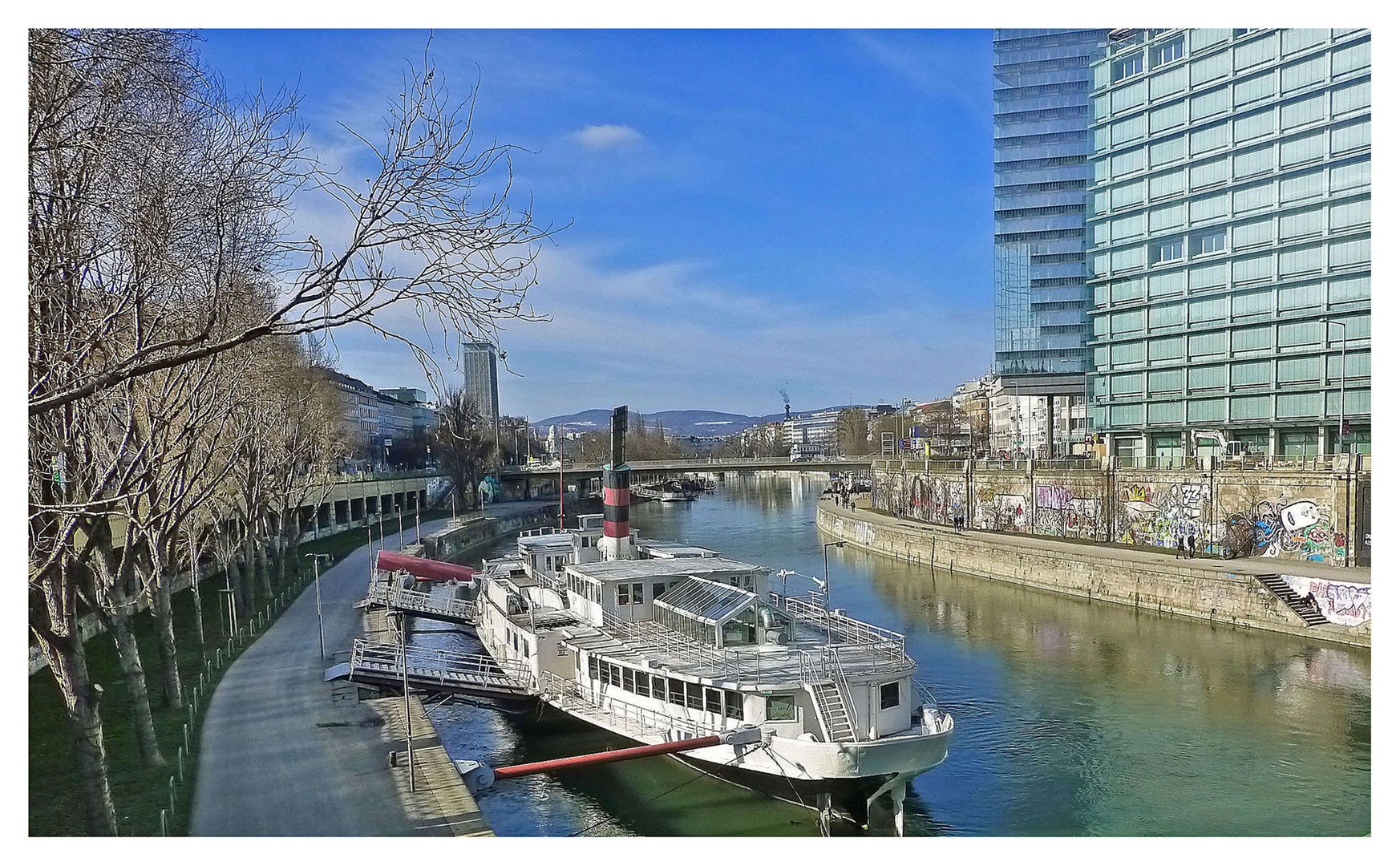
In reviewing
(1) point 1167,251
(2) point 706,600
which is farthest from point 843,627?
(1) point 1167,251

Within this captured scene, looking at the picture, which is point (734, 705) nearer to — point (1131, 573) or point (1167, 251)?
point (1131, 573)

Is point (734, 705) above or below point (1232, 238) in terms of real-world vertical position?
below

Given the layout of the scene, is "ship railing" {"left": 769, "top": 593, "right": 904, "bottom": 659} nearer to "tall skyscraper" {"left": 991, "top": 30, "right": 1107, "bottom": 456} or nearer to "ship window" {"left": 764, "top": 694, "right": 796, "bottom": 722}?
"ship window" {"left": 764, "top": 694, "right": 796, "bottom": 722}

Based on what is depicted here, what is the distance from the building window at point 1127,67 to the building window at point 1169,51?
28.1 inches

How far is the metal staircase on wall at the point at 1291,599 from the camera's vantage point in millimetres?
23141

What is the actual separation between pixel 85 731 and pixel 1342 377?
1167 inches

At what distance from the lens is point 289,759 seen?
44.6 feet

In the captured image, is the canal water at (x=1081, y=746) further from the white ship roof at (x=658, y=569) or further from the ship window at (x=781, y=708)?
the white ship roof at (x=658, y=569)

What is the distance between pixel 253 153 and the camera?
24.7 ft

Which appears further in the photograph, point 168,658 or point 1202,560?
point 1202,560

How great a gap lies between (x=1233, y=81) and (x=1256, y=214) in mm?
4246

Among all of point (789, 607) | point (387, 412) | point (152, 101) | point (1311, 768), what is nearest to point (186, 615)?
point (789, 607)

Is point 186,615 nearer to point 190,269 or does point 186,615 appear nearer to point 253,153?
point 190,269

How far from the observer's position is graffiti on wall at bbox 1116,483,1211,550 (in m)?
28.9
